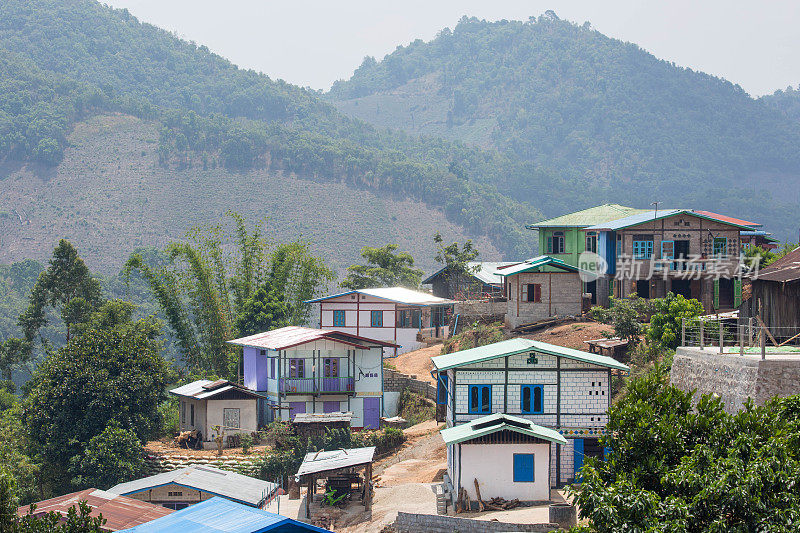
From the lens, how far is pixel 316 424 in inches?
1310

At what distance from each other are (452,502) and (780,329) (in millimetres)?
11054

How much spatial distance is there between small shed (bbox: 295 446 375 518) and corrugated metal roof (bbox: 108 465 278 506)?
51.8 inches

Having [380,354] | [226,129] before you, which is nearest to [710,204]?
[226,129]

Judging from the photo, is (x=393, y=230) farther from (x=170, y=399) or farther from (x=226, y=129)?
(x=170, y=399)

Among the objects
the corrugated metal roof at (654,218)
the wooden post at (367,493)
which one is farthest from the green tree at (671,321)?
the wooden post at (367,493)

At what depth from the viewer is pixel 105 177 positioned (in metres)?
157

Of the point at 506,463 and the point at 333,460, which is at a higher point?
the point at 506,463

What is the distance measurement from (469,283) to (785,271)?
32.8 meters

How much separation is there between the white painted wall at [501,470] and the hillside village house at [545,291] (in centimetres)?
1786

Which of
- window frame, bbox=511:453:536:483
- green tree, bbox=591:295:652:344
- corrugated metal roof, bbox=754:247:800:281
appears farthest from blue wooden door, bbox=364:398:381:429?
corrugated metal roof, bbox=754:247:800:281

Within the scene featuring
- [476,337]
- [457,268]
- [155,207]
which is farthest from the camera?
[155,207]

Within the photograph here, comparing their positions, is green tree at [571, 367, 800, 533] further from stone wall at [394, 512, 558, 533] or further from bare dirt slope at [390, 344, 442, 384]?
bare dirt slope at [390, 344, 442, 384]

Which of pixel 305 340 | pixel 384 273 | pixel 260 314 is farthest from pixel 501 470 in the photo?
pixel 384 273

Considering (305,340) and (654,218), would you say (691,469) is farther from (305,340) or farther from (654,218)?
(654,218)
